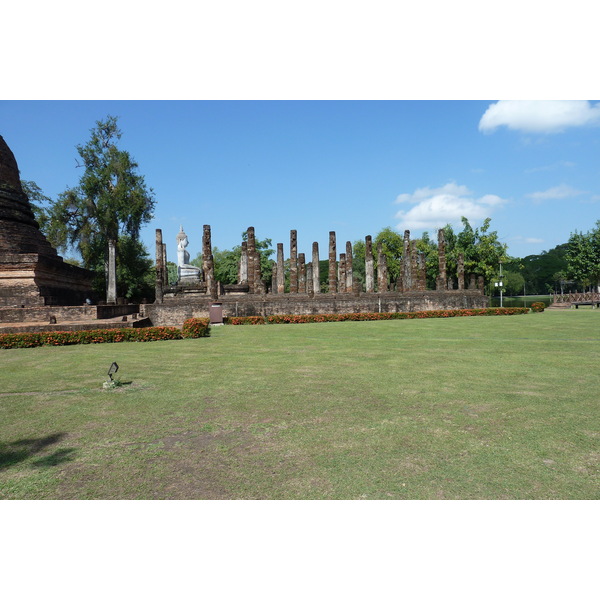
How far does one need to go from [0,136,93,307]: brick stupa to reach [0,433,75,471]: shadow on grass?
1724cm

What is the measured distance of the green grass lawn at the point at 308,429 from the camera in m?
3.22

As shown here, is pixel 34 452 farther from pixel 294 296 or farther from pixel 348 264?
pixel 348 264

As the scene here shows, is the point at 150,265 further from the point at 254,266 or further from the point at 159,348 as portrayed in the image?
the point at 159,348

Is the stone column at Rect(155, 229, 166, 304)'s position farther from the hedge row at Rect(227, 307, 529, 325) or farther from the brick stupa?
the hedge row at Rect(227, 307, 529, 325)

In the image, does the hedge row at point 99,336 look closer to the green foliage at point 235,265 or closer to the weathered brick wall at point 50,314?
the weathered brick wall at point 50,314

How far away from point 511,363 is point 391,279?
48677 mm

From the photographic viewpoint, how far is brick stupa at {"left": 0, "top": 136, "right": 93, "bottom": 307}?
1878cm

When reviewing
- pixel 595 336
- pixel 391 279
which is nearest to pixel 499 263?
pixel 391 279

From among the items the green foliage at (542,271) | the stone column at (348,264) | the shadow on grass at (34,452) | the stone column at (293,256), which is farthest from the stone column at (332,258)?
the green foliage at (542,271)

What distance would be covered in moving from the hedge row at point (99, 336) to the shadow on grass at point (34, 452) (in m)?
9.60

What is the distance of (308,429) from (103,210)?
110 feet

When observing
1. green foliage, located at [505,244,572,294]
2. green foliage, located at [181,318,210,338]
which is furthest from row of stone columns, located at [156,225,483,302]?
green foliage, located at [505,244,572,294]

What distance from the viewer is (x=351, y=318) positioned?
2183 centimetres

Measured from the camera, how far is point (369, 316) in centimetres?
2222
